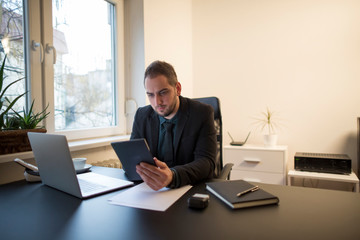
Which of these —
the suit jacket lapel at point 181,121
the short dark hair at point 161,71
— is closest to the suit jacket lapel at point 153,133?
the suit jacket lapel at point 181,121

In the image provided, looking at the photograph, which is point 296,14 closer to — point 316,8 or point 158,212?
point 316,8

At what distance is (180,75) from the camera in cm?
315

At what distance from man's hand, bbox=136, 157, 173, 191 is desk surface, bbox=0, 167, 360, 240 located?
108 millimetres

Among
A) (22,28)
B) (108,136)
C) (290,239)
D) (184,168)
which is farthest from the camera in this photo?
(108,136)

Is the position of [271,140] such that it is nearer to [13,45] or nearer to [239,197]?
[239,197]

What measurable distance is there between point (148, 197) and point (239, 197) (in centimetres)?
33

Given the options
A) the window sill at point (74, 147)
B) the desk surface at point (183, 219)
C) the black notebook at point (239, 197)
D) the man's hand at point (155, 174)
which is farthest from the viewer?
the window sill at point (74, 147)

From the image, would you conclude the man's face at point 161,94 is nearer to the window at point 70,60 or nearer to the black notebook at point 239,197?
the black notebook at point 239,197

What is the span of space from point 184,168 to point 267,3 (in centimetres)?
273

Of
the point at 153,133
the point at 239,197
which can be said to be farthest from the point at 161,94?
the point at 239,197

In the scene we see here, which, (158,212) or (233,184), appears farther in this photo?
(233,184)

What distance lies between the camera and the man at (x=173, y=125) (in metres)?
1.42

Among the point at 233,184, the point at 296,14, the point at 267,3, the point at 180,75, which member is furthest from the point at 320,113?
the point at 233,184

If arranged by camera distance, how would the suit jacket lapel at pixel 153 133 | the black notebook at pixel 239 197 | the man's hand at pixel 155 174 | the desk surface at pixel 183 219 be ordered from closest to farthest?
the desk surface at pixel 183 219 → the black notebook at pixel 239 197 → the man's hand at pixel 155 174 → the suit jacket lapel at pixel 153 133
